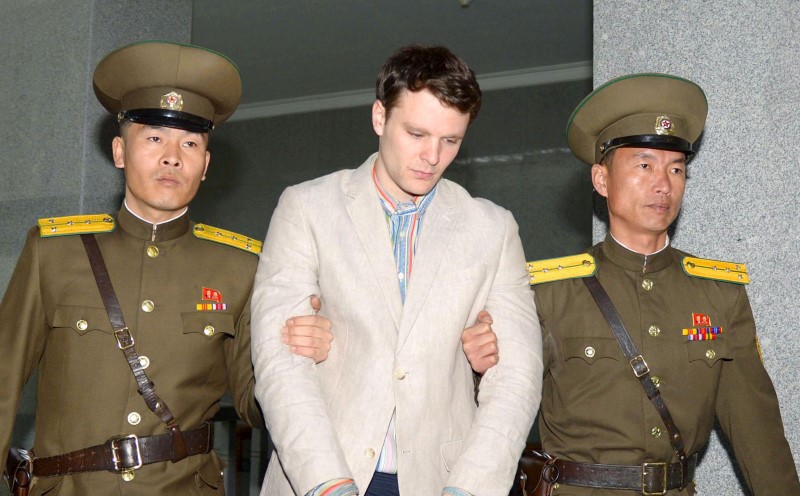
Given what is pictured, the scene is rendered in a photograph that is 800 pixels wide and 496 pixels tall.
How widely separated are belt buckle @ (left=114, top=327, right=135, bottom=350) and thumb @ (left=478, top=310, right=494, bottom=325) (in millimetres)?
943

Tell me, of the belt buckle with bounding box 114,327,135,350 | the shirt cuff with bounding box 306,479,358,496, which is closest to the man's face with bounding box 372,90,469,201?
the shirt cuff with bounding box 306,479,358,496

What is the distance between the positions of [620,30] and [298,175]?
311 inches

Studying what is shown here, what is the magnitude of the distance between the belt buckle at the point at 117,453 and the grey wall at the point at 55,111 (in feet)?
5.40

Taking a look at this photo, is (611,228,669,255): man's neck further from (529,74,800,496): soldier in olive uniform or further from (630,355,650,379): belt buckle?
(630,355,650,379): belt buckle

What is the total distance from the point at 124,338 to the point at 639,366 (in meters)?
1.40

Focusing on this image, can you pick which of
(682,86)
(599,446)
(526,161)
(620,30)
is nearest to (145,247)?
(599,446)

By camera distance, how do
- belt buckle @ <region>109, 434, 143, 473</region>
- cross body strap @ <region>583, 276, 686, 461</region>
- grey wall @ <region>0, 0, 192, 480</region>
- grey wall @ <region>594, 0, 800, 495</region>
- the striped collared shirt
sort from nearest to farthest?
the striped collared shirt, belt buckle @ <region>109, 434, 143, 473</region>, cross body strap @ <region>583, 276, 686, 461</region>, grey wall @ <region>594, 0, 800, 495</region>, grey wall @ <region>0, 0, 192, 480</region>

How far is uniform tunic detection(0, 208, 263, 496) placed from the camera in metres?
2.42

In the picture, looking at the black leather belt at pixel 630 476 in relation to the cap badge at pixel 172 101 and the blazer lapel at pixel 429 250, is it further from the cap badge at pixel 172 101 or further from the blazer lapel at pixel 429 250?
the cap badge at pixel 172 101

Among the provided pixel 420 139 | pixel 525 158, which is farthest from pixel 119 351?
pixel 525 158

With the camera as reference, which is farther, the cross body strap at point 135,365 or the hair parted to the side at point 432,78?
the cross body strap at point 135,365

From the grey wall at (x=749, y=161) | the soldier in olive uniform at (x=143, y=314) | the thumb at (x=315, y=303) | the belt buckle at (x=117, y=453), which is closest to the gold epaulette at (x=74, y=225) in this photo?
the soldier in olive uniform at (x=143, y=314)

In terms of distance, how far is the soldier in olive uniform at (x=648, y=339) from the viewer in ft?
8.21

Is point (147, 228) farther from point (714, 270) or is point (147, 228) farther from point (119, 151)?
point (714, 270)
